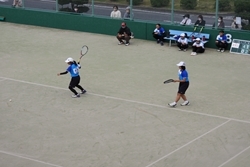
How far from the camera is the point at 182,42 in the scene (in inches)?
1072

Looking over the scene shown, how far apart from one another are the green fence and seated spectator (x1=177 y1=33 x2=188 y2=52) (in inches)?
47.7

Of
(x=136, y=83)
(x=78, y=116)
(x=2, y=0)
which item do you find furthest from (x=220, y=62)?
(x=2, y=0)

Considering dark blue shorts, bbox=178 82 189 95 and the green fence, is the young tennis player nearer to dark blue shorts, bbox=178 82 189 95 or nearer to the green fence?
dark blue shorts, bbox=178 82 189 95

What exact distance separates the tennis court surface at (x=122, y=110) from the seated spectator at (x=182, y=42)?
354 mm

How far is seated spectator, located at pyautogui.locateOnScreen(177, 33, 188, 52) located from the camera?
27148 millimetres

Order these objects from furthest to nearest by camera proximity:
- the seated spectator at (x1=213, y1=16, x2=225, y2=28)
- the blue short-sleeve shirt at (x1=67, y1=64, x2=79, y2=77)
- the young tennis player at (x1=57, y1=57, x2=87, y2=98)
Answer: the seated spectator at (x1=213, y1=16, x2=225, y2=28) < the blue short-sleeve shirt at (x1=67, y1=64, x2=79, y2=77) < the young tennis player at (x1=57, y1=57, x2=87, y2=98)

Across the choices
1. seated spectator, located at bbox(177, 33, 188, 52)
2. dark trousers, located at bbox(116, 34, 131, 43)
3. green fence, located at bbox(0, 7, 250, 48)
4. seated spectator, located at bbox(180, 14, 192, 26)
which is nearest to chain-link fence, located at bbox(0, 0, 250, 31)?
seated spectator, located at bbox(180, 14, 192, 26)

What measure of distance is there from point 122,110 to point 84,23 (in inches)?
525

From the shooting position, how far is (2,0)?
35.2 m

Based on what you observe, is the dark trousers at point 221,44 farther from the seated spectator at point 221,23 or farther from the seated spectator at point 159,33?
the seated spectator at point 159,33

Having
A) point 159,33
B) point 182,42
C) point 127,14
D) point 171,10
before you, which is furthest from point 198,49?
point 127,14

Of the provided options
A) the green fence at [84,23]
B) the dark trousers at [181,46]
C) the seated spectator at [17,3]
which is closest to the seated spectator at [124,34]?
the green fence at [84,23]

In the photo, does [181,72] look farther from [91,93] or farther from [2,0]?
[2,0]

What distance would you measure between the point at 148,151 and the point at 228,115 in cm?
408
